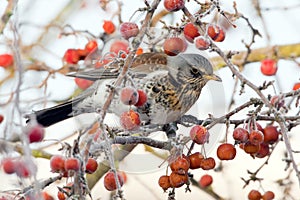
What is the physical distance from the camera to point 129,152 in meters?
2.38

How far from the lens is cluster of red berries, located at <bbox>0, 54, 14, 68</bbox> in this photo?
2.51m

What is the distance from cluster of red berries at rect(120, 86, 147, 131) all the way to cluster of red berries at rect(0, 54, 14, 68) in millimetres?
1126

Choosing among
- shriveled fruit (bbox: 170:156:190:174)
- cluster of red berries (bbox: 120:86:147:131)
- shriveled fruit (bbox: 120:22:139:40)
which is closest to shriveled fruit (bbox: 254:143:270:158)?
shriveled fruit (bbox: 170:156:190:174)

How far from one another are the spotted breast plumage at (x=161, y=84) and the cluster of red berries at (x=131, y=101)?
576mm

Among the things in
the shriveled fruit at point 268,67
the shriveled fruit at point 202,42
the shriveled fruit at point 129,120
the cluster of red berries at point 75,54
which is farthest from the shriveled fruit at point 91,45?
the shriveled fruit at point 202,42

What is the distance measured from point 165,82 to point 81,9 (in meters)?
0.61

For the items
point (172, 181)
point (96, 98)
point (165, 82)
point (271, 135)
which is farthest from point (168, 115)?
point (172, 181)

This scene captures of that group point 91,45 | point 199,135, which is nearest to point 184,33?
point 199,135

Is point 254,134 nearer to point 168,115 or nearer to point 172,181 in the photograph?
point 172,181

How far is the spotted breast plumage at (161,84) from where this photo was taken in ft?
7.17

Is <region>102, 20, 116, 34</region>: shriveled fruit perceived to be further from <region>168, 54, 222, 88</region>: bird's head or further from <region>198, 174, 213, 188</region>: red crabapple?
<region>198, 174, 213, 188</region>: red crabapple

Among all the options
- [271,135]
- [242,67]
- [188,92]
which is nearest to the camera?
[271,135]

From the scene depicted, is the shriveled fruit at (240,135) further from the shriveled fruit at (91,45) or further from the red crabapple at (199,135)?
the shriveled fruit at (91,45)

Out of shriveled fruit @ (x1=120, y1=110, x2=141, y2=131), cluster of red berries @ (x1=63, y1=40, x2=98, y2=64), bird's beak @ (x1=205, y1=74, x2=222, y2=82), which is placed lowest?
shriveled fruit @ (x1=120, y1=110, x2=141, y2=131)
